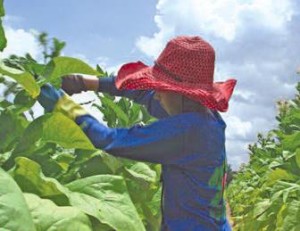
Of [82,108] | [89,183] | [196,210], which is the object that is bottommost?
[196,210]

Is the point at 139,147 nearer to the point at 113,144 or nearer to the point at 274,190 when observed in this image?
the point at 113,144

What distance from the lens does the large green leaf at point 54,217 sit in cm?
153

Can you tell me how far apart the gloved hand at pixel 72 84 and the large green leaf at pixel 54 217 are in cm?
97

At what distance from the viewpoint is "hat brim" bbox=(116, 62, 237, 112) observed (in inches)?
94.7

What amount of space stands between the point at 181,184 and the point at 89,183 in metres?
0.61

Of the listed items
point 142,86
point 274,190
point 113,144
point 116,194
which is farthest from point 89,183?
point 274,190

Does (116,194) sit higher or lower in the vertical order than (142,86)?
lower

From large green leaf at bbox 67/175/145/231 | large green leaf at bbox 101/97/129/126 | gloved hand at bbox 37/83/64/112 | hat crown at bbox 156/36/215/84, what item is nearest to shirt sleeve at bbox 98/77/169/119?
hat crown at bbox 156/36/215/84

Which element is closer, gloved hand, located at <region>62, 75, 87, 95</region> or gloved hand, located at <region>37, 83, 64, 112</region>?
gloved hand, located at <region>37, 83, 64, 112</region>

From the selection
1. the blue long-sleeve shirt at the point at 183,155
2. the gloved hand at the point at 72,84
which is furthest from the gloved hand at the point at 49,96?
the gloved hand at the point at 72,84

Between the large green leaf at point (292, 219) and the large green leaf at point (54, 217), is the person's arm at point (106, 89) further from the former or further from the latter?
the large green leaf at point (292, 219)

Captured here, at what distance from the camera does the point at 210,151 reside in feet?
8.07

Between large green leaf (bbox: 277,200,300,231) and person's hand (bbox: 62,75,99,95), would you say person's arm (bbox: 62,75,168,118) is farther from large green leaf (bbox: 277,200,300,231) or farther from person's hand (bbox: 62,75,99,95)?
large green leaf (bbox: 277,200,300,231)

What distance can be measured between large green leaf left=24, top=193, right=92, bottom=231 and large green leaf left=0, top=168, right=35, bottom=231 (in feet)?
0.72
